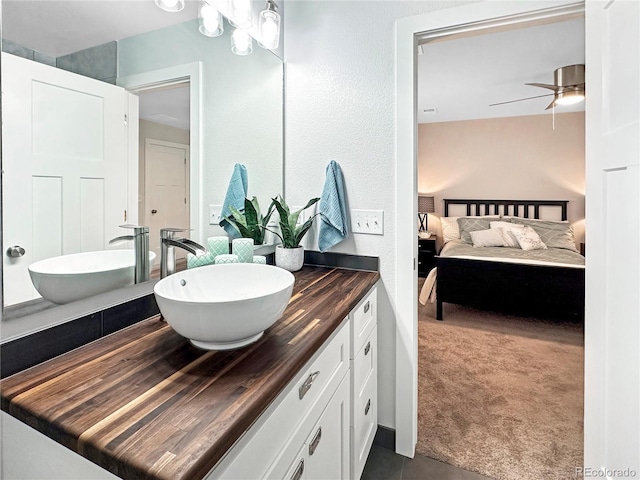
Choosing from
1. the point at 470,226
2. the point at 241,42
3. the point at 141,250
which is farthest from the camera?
the point at 470,226

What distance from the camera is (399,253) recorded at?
173 cm

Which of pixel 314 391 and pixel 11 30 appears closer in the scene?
pixel 11 30

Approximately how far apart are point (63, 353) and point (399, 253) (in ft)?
4.34

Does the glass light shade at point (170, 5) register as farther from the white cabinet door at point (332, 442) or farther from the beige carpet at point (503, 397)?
the beige carpet at point (503, 397)

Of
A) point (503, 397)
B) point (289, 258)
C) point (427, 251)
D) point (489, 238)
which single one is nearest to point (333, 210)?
point (289, 258)

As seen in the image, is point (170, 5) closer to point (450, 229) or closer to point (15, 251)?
point (15, 251)

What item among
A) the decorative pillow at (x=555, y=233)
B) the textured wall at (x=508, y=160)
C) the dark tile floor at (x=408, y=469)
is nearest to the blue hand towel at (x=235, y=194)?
the dark tile floor at (x=408, y=469)

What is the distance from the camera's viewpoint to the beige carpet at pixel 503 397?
1737 mm

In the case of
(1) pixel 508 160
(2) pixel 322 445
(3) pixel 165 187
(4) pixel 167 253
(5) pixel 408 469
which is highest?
(1) pixel 508 160

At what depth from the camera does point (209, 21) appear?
4.68 feet

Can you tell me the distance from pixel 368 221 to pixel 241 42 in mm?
1007

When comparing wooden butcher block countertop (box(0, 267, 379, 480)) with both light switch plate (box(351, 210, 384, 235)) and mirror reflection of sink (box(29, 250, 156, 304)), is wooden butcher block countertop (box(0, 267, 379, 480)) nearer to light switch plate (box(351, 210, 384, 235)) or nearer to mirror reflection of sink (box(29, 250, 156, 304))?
mirror reflection of sink (box(29, 250, 156, 304))
